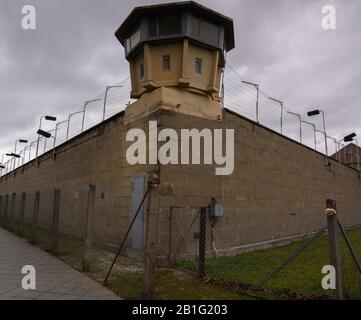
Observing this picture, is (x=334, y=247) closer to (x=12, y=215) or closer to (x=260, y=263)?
(x=260, y=263)

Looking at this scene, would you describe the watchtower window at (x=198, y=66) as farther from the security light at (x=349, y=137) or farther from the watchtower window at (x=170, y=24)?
the security light at (x=349, y=137)

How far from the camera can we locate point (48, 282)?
229 inches

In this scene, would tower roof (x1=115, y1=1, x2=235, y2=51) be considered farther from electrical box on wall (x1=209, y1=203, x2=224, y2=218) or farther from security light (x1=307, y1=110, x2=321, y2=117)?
security light (x1=307, y1=110, x2=321, y2=117)

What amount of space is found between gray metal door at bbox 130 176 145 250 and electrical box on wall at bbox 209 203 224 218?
1.88m

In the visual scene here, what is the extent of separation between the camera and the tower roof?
8312 mm

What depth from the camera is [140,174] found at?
8.27 meters

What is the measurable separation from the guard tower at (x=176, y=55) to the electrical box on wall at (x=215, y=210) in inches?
102

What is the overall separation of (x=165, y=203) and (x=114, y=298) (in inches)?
121

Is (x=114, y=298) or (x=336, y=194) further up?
(x=336, y=194)

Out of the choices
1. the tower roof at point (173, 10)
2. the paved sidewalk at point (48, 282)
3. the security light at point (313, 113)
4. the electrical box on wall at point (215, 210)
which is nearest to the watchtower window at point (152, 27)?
the tower roof at point (173, 10)

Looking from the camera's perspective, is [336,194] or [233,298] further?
[336,194]

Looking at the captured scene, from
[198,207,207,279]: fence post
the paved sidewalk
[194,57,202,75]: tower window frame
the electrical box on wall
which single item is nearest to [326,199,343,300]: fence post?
[198,207,207,279]: fence post

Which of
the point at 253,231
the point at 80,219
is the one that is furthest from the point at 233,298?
the point at 80,219
